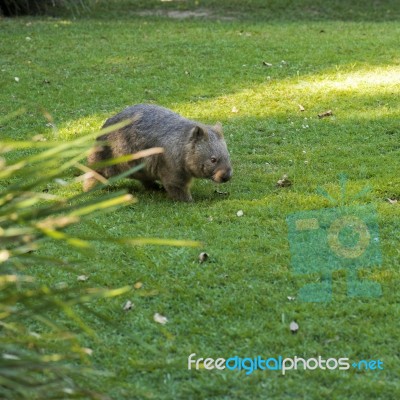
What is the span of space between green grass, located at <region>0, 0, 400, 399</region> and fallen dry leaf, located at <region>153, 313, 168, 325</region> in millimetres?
46

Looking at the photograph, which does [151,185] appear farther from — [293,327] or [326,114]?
[293,327]

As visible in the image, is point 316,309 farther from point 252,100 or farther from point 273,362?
point 252,100

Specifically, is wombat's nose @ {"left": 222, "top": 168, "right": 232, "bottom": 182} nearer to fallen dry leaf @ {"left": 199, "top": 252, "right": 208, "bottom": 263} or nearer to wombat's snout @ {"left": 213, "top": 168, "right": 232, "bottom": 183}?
wombat's snout @ {"left": 213, "top": 168, "right": 232, "bottom": 183}

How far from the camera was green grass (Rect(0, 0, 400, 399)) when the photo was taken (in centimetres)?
448

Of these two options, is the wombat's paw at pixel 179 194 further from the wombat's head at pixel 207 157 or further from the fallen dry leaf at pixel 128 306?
the fallen dry leaf at pixel 128 306

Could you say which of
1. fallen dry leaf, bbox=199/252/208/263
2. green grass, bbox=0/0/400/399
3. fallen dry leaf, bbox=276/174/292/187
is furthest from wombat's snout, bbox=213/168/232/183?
fallen dry leaf, bbox=199/252/208/263

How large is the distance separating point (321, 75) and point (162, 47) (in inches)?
119

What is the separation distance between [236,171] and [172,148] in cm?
98

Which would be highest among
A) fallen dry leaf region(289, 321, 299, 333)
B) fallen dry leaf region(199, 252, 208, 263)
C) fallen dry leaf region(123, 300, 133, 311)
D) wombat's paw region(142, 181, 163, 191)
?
fallen dry leaf region(123, 300, 133, 311)

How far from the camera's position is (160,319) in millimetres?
4906

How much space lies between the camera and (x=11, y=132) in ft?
30.8

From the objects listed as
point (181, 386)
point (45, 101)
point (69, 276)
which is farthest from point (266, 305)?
point (45, 101)

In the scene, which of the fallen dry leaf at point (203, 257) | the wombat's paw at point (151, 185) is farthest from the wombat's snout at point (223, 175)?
the fallen dry leaf at point (203, 257)

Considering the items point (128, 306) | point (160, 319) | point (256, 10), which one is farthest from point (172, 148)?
point (256, 10)
